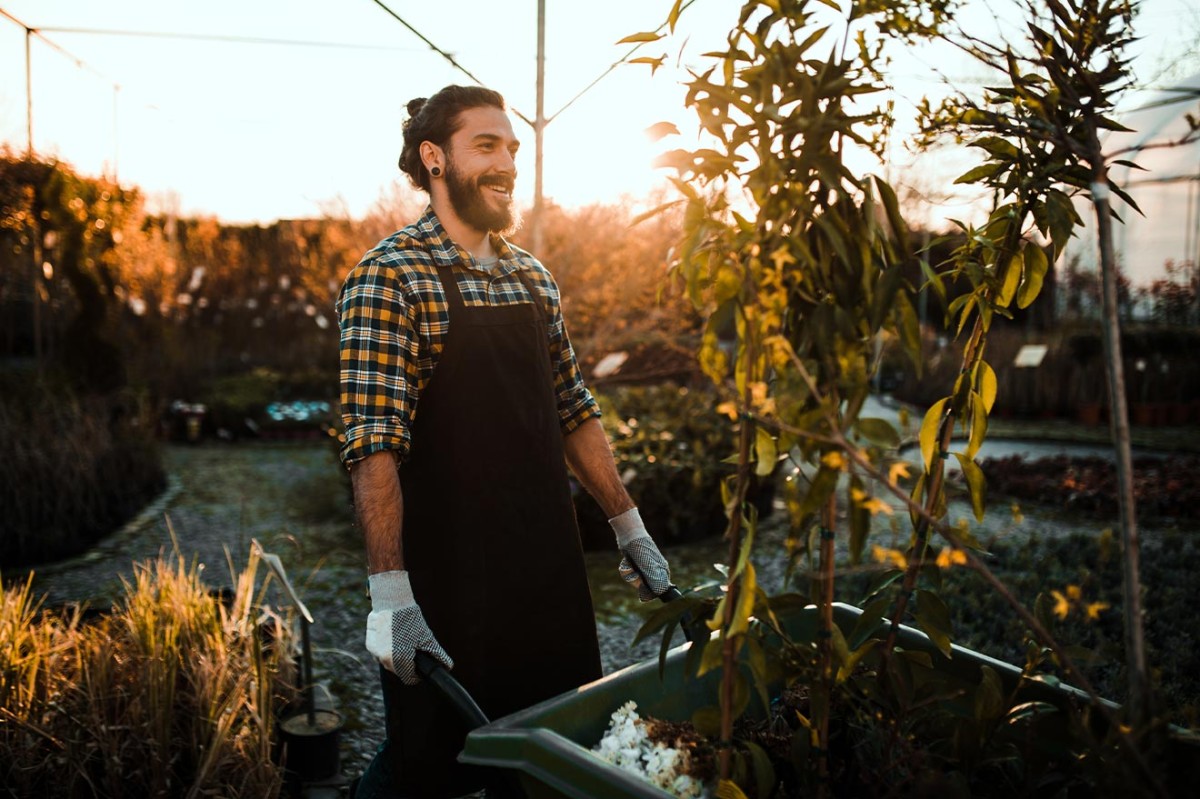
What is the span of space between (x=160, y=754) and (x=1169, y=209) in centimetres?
1669

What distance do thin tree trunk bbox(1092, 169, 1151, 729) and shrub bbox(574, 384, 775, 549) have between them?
4.33 metres

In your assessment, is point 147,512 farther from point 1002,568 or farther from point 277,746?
point 1002,568

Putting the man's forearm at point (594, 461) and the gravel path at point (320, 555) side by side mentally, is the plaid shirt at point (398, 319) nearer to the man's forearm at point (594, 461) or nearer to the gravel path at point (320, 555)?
the man's forearm at point (594, 461)

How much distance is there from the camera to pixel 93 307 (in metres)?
10.4

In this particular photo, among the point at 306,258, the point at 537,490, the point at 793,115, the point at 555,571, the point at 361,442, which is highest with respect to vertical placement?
the point at 306,258

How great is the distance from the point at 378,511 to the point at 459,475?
20cm

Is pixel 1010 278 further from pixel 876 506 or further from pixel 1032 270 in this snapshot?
pixel 876 506

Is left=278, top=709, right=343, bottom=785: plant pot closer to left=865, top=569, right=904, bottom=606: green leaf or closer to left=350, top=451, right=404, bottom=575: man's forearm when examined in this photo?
left=350, top=451, right=404, bottom=575: man's forearm

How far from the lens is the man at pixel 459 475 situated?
189cm

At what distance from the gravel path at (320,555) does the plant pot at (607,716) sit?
1.64 meters

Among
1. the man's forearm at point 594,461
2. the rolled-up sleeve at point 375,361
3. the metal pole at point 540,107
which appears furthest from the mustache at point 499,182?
the metal pole at point 540,107

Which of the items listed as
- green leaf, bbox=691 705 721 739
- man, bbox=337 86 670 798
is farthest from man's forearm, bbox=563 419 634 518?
green leaf, bbox=691 705 721 739

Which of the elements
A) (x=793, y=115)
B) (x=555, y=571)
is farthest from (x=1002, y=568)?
(x=793, y=115)

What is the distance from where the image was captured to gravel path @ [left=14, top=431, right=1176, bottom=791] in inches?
155
